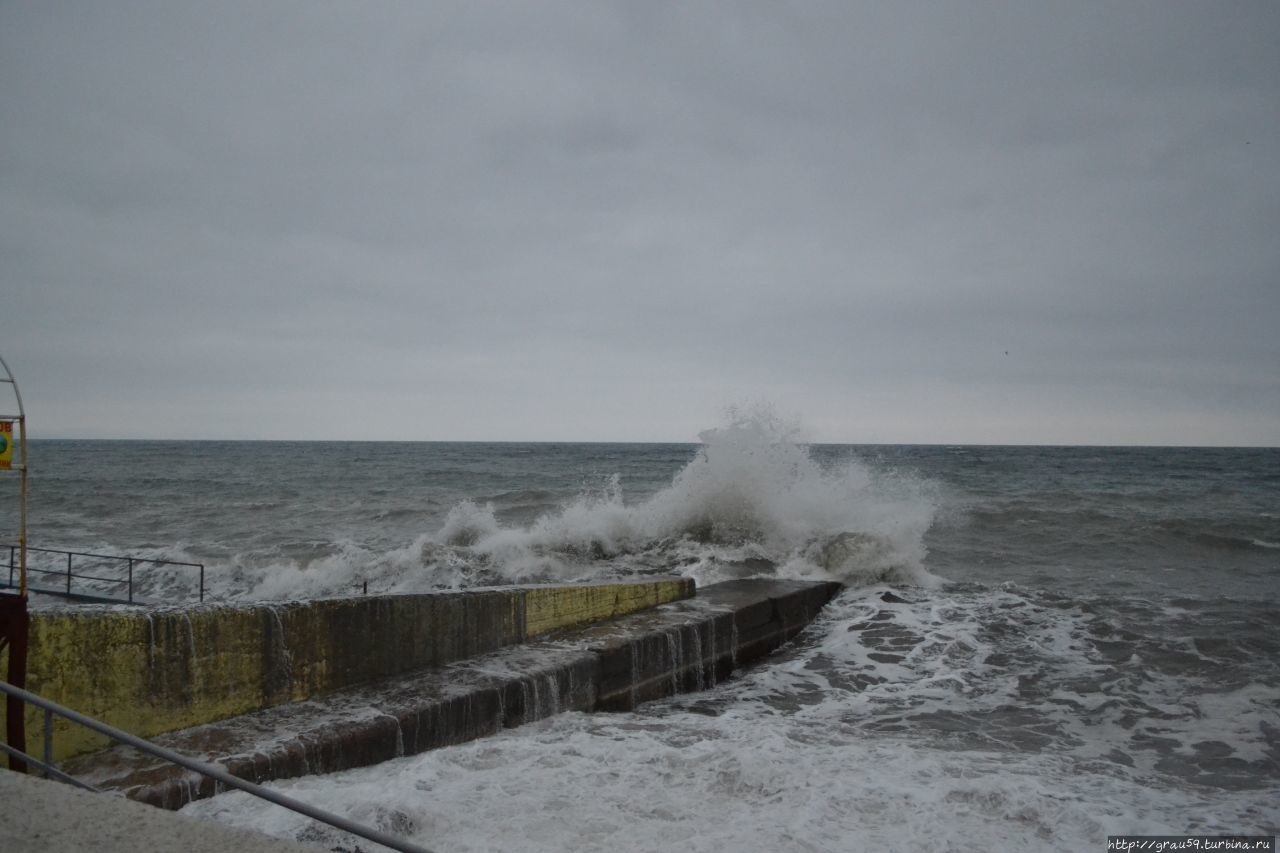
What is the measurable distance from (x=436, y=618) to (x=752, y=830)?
9.46 feet

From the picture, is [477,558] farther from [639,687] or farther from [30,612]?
[30,612]

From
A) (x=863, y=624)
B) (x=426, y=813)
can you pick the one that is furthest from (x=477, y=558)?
(x=426, y=813)

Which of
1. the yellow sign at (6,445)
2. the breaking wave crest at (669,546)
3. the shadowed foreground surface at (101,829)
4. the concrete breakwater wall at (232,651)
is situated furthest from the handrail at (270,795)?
the breaking wave crest at (669,546)

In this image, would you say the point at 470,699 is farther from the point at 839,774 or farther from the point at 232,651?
the point at 839,774

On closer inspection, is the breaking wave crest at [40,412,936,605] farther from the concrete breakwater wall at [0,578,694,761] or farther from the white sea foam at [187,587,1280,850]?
the concrete breakwater wall at [0,578,694,761]

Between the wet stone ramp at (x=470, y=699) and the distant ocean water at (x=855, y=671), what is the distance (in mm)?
176

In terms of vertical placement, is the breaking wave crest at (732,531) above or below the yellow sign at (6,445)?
below

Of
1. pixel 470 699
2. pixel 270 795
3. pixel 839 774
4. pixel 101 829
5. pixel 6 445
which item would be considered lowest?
pixel 839 774

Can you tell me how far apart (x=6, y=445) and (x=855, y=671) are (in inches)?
275

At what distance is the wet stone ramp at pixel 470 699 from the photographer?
4.03m

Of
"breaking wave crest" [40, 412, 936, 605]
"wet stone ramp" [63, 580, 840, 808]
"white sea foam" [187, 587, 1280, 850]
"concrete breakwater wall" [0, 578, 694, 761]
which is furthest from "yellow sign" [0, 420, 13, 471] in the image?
"breaking wave crest" [40, 412, 936, 605]

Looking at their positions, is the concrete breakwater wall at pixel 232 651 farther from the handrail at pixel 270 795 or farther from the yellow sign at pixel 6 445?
the handrail at pixel 270 795

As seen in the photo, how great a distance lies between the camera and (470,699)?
16.9 feet

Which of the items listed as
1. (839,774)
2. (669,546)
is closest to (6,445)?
(839,774)
